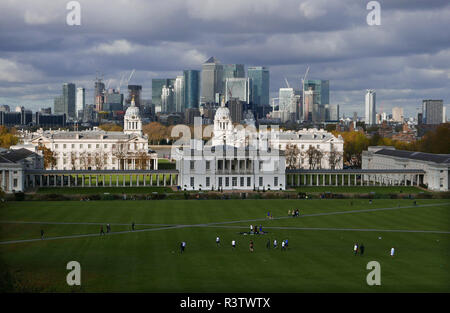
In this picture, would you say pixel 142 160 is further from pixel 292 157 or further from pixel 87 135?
pixel 292 157

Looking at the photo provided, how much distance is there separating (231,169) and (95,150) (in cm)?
4627

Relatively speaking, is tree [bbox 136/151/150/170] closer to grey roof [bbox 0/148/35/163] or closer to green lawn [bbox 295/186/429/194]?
grey roof [bbox 0/148/35/163]

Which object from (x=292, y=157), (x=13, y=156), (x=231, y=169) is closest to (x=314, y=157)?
(x=292, y=157)

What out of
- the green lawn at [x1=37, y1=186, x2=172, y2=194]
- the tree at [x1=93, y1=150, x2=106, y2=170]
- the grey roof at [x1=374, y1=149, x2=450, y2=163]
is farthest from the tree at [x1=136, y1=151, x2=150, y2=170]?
the grey roof at [x1=374, y1=149, x2=450, y2=163]

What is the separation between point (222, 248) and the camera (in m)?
52.5

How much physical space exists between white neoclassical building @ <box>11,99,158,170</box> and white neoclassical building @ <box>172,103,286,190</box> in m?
24.7

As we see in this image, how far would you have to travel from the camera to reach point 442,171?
4053 inches

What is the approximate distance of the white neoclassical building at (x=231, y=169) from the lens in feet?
339

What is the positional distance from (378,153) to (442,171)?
103 ft

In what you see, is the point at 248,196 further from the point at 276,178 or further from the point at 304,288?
the point at 304,288

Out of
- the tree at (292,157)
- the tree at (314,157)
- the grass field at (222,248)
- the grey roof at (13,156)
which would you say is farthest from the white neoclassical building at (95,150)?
the grass field at (222,248)

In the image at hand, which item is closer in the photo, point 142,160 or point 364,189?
point 364,189

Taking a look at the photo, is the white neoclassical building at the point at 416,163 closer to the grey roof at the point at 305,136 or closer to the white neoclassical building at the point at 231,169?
the grey roof at the point at 305,136

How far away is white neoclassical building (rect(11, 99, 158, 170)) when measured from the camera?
428 feet
